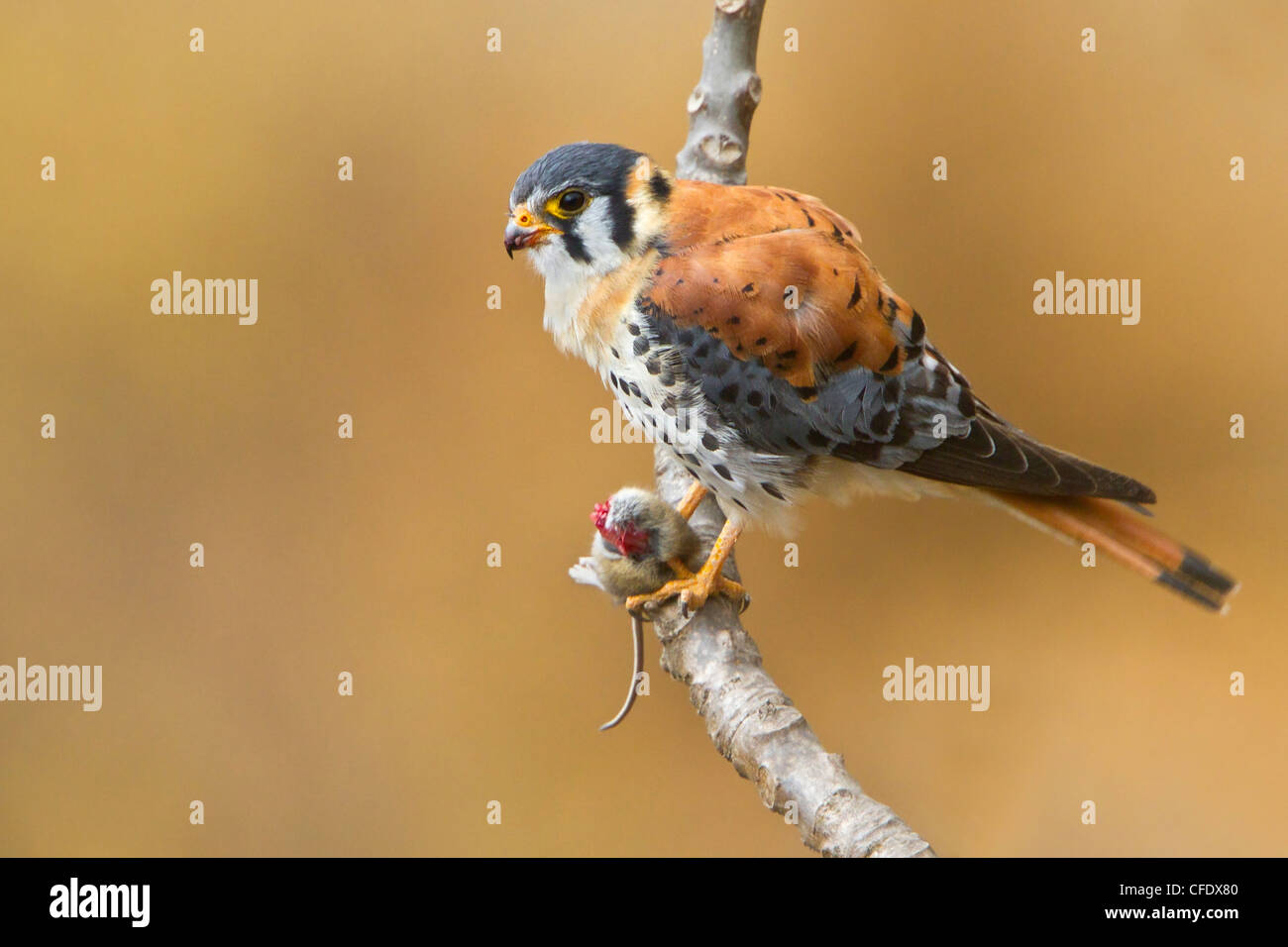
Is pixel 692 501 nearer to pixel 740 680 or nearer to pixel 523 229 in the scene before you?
pixel 740 680

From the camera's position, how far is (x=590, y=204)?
2178 millimetres

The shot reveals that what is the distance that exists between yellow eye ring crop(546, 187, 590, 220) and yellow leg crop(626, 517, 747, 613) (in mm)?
727

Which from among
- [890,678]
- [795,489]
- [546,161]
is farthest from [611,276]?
[890,678]

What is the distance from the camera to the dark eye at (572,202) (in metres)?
2.17

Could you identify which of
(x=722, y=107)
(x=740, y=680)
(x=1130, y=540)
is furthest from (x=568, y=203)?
(x=1130, y=540)

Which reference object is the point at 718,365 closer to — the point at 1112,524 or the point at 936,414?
the point at 936,414

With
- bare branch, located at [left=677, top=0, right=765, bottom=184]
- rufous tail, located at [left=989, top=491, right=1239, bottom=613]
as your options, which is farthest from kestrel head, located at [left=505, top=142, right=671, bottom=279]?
rufous tail, located at [left=989, top=491, right=1239, bottom=613]

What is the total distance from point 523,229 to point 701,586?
30.8 inches

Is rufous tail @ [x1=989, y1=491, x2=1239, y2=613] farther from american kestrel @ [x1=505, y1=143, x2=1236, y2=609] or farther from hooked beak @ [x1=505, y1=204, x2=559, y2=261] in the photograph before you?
hooked beak @ [x1=505, y1=204, x2=559, y2=261]

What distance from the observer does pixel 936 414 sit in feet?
7.18

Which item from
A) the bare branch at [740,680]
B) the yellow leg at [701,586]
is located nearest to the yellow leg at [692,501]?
the bare branch at [740,680]

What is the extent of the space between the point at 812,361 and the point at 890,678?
6.37 feet

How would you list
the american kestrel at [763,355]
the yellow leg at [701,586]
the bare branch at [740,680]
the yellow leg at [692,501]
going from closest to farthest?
the bare branch at [740,680] < the american kestrel at [763,355] < the yellow leg at [701,586] < the yellow leg at [692,501]

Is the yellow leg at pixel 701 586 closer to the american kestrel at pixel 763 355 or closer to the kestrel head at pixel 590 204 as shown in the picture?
the american kestrel at pixel 763 355
